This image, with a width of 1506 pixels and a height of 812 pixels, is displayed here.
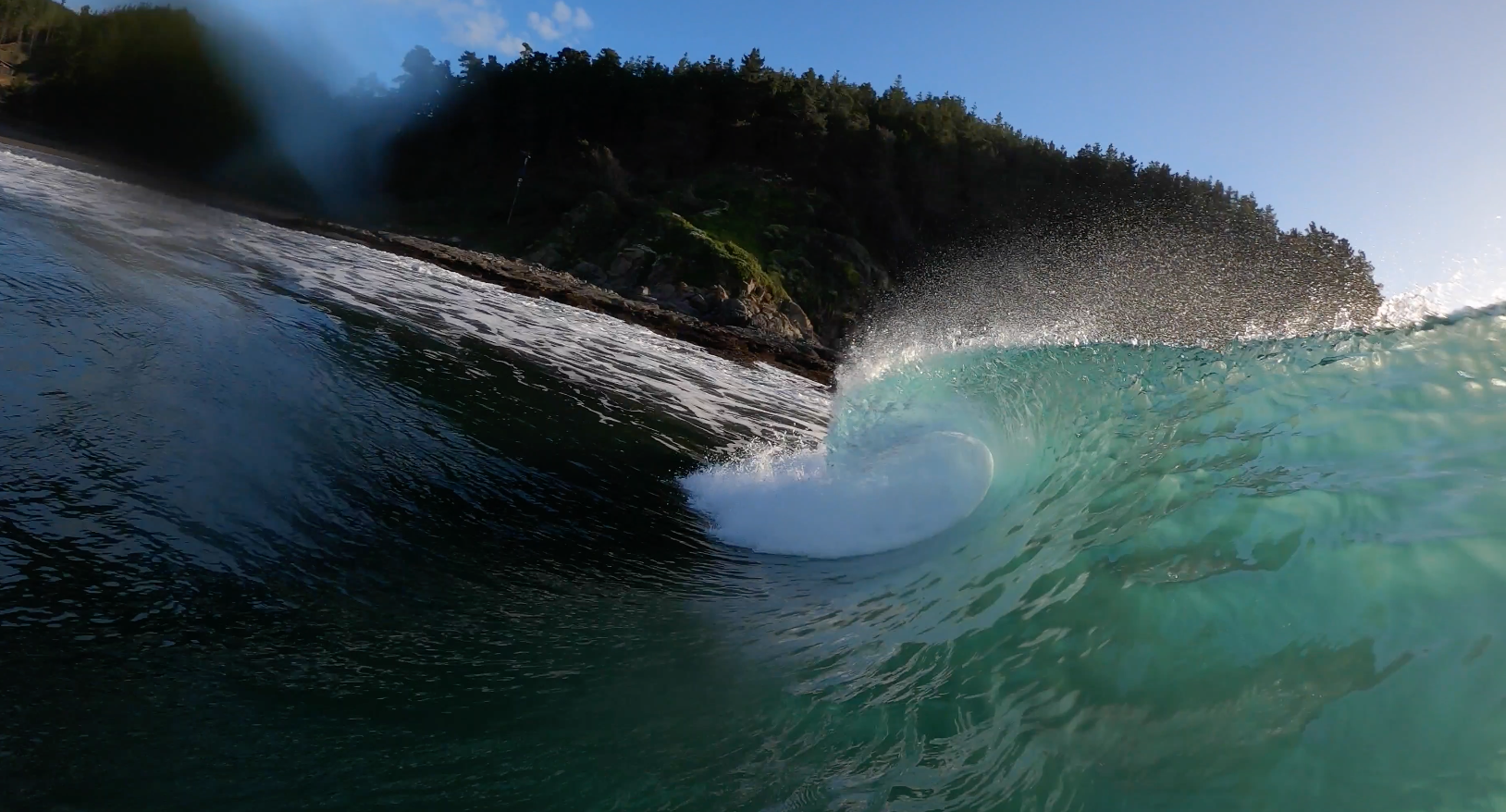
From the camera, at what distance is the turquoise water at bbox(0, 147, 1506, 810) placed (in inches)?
180

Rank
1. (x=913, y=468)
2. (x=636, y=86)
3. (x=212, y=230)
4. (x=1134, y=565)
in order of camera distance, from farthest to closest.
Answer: (x=636, y=86) → (x=212, y=230) → (x=913, y=468) → (x=1134, y=565)

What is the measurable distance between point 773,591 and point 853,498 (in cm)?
275

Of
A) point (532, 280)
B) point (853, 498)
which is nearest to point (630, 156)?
point (532, 280)

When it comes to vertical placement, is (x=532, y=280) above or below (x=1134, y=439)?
below

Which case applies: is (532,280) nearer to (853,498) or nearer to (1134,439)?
(853,498)

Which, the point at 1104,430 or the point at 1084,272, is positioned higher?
the point at 1084,272

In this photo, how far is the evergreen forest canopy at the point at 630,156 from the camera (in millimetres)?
59406

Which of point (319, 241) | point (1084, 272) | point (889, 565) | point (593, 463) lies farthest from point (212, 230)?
point (889, 565)

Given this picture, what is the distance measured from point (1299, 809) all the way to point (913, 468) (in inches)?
282

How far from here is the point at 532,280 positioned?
38.7 meters

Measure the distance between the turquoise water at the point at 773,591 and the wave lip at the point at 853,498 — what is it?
6 centimetres

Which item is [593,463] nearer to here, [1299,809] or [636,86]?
[1299,809]

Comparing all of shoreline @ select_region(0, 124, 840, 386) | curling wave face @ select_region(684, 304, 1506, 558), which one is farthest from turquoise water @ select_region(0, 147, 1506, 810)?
shoreline @ select_region(0, 124, 840, 386)

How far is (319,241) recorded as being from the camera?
34781 mm
